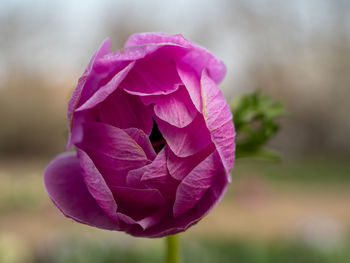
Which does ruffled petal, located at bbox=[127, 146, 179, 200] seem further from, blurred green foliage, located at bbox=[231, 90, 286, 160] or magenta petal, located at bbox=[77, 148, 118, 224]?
blurred green foliage, located at bbox=[231, 90, 286, 160]

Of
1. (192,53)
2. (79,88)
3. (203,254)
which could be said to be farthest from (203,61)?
(203,254)

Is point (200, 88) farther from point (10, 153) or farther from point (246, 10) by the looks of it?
point (10, 153)

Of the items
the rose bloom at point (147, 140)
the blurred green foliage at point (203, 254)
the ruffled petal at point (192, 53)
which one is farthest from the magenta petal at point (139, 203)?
the blurred green foliage at point (203, 254)

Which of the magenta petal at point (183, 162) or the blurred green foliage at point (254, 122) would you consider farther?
the blurred green foliage at point (254, 122)

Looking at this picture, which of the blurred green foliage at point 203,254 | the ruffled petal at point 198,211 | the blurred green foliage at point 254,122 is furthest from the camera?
the blurred green foliage at point 203,254

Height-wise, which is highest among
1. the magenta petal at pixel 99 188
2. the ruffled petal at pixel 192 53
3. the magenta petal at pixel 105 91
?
the ruffled petal at pixel 192 53

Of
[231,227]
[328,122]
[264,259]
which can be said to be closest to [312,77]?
[328,122]

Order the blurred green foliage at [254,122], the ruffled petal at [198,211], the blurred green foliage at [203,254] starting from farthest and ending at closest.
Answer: the blurred green foliage at [203,254]
the blurred green foliage at [254,122]
the ruffled petal at [198,211]

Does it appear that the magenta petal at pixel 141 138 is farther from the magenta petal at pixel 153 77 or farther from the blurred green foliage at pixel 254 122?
the blurred green foliage at pixel 254 122
